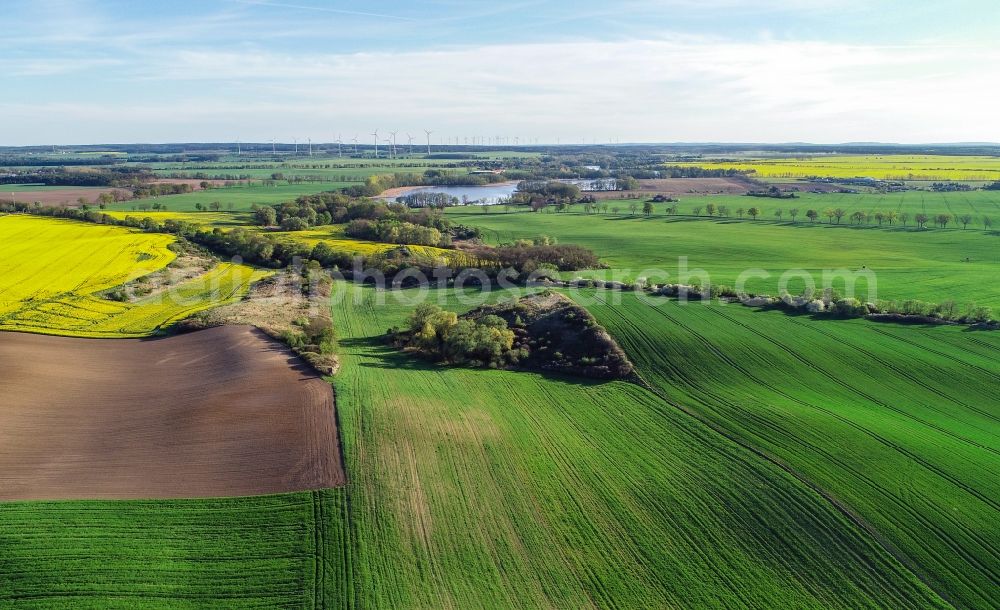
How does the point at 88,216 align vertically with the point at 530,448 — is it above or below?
above

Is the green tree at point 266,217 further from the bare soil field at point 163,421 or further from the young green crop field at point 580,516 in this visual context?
the young green crop field at point 580,516

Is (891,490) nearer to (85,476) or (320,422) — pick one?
(320,422)

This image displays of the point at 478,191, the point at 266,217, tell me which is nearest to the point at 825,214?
the point at 478,191

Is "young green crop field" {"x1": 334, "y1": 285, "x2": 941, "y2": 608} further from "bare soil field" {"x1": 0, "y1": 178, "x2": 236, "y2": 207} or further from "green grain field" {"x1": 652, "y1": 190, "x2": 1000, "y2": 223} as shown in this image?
"bare soil field" {"x1": 0, "y1": 178, "x2": 236, "y2": 207}

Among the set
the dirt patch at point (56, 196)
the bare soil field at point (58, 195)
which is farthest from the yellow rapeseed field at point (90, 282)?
the bare soil field at point (58, 195)

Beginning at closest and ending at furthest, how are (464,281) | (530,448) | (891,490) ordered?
(891,490) → (530,448) → (464,281)

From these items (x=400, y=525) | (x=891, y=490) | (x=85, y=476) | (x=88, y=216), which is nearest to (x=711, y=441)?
(x=891, y=490)
